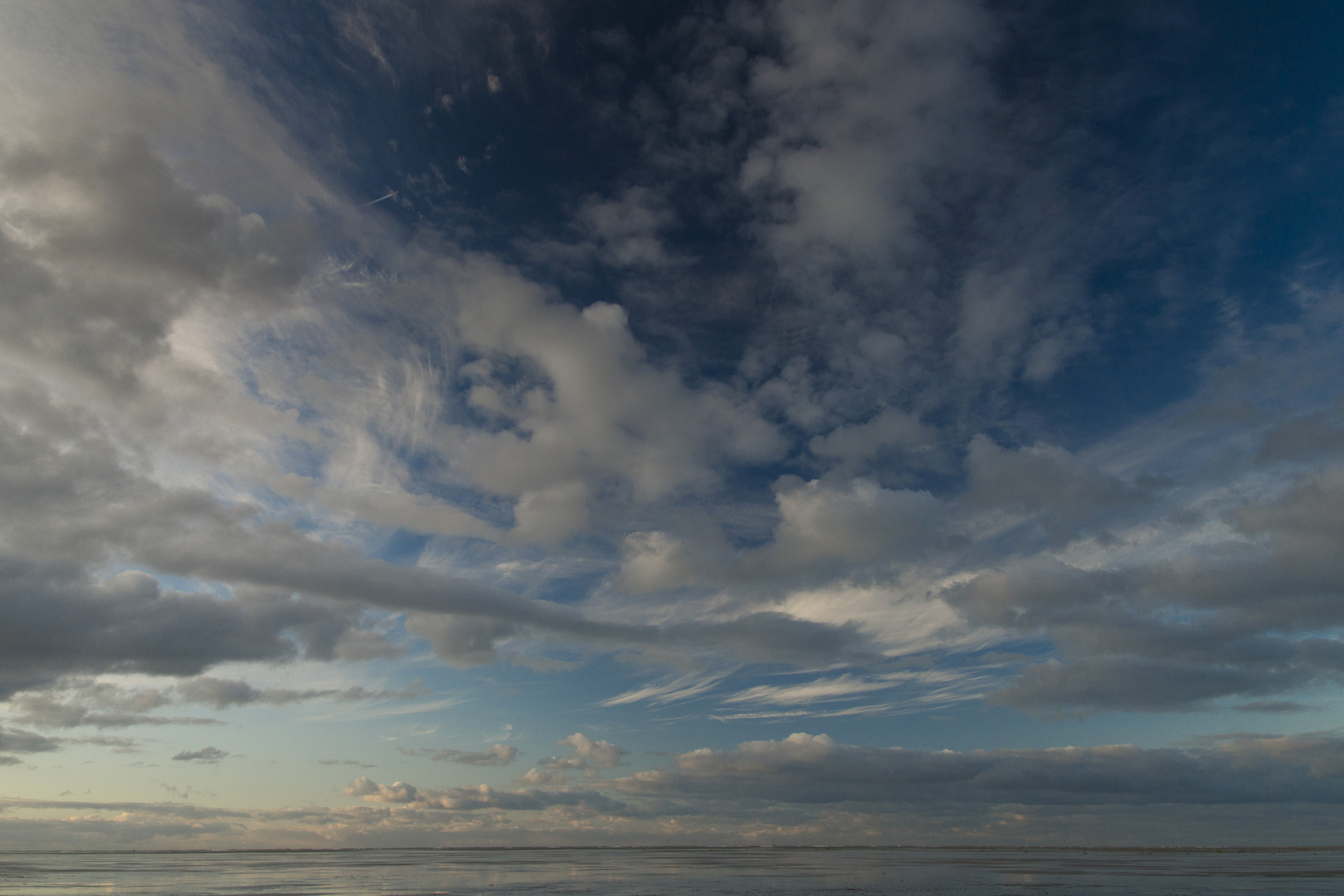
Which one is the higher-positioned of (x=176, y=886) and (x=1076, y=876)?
(x=176, y=886)

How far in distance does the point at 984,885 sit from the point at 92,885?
130 meters

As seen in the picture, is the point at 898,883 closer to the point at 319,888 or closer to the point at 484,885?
the point at 484,885

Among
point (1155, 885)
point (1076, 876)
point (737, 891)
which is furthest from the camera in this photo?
point (1076, 876)

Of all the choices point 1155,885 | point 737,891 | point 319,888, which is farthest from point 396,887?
point 1155,885

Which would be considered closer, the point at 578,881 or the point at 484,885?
the point at 484,885

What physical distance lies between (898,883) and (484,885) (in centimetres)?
6190

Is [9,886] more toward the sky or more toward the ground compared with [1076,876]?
more toward the sky

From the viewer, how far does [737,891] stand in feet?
280

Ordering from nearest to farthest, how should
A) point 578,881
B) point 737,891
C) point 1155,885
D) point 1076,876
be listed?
point 737,891, point 1155,885, point 578,881, point 1076,876

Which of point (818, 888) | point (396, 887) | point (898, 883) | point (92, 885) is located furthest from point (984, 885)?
point (92, 885)

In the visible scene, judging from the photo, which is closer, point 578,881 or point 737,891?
point 737,891

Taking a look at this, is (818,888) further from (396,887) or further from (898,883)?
(396,887)

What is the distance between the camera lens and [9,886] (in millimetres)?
95438

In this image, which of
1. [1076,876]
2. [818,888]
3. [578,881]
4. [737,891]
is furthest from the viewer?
[1076,876]
